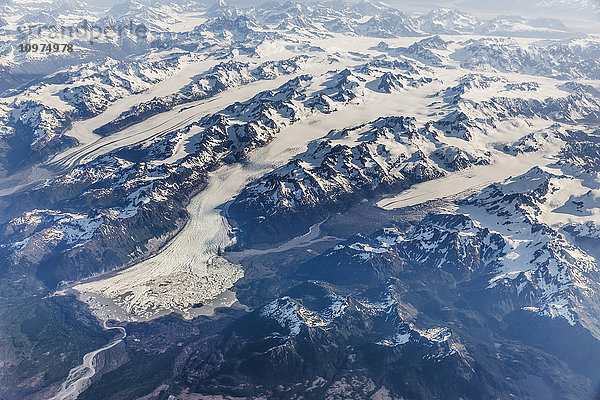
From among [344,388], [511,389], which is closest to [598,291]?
[511,389]

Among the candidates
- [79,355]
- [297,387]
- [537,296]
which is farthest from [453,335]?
[79,355]

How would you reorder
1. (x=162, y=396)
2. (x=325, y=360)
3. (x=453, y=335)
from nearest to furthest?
(x=162, y=396) → (x=325, y=360) → (x=453, y=335)

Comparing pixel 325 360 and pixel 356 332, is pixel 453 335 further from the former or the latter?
pixel 325 360

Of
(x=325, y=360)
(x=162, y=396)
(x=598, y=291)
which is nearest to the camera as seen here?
(x=162, y=396)

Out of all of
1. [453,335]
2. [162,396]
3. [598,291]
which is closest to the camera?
[162,396]

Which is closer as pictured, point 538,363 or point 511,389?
point 511,389

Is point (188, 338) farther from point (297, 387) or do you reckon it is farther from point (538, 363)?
point (538, 363)
